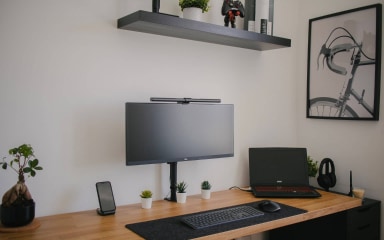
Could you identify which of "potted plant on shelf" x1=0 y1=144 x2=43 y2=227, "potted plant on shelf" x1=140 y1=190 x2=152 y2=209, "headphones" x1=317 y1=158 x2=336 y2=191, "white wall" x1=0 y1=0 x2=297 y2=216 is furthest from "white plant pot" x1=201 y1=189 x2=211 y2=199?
"potted plant on shelf" x1=0 y1=144 x2=43 y2=227

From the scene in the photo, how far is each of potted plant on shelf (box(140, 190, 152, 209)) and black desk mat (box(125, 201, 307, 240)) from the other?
0.78 ft

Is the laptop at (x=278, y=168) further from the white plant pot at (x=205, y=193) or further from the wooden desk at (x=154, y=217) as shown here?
the white plant pot at (x=205, y=193)

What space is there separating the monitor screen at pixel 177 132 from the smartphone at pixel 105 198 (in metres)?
0.19

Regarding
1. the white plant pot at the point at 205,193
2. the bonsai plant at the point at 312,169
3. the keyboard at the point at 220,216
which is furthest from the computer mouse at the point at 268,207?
the bonsai plant at the point at 312,169

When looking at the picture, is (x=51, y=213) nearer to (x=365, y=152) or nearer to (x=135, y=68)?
(x=135, y=68)

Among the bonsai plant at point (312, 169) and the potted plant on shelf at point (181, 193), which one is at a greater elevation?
the bonsai plant at point (312, 169)

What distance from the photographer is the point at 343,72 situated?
2631 millimetres

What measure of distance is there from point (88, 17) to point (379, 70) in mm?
1923

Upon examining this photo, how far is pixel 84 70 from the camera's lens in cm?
194

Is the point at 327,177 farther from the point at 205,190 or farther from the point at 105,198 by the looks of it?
the point at 105,198

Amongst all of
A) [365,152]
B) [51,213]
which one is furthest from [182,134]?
[365,152]

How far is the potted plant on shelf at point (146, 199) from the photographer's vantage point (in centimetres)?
202

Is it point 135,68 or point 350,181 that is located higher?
point 135,68

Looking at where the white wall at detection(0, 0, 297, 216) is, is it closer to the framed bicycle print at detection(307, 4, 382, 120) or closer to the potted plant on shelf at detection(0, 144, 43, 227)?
the potted plant on shelf at detection(0, 144, 43, 227)
